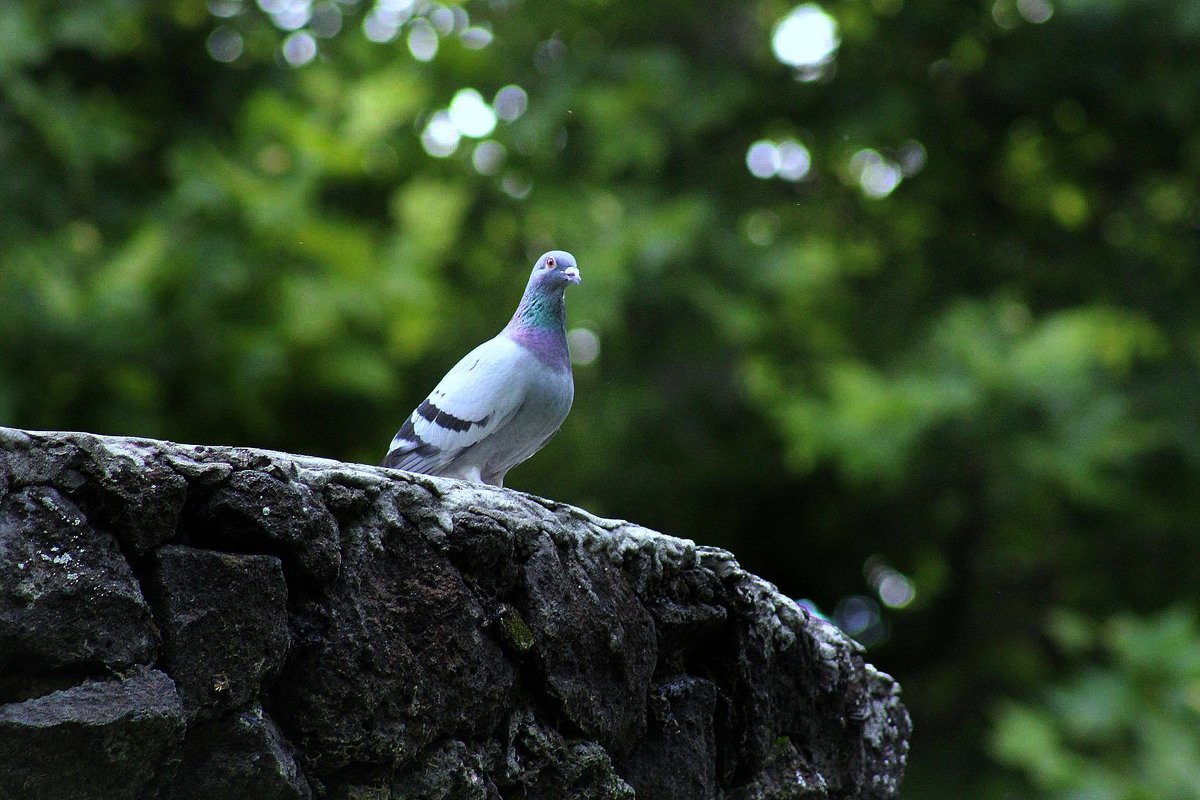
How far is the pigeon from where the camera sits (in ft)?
9.14

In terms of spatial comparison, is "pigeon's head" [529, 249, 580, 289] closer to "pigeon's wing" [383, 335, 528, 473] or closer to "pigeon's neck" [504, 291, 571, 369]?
"pigeon's neck" [504, 291, 571, 369]

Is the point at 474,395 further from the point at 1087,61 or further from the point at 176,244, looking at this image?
the point at 1087,61

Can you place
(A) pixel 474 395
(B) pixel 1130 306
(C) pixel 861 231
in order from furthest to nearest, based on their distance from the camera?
(C) pixel 861 231
(B) pixel 1130 306
(A) pixel 474 395

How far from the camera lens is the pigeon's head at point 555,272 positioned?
3.05 meters

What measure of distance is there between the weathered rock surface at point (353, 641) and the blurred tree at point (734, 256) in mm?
4062

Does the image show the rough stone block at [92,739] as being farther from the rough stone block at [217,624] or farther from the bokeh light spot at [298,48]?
the bokeh light spot at [298,48]

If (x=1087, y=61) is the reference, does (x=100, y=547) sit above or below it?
below

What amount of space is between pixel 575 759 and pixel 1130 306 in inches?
285

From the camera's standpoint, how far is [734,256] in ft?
24.9

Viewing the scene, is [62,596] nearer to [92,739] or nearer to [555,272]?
[92,739]

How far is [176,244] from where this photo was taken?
21.2ft

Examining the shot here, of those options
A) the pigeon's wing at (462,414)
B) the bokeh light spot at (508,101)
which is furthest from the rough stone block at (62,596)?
the bokeh light spot at (508,101)

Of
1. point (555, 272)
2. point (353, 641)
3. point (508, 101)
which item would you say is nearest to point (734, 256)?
point (508, 101)

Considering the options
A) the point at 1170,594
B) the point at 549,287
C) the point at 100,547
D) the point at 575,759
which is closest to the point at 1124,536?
the point at 1170,594
